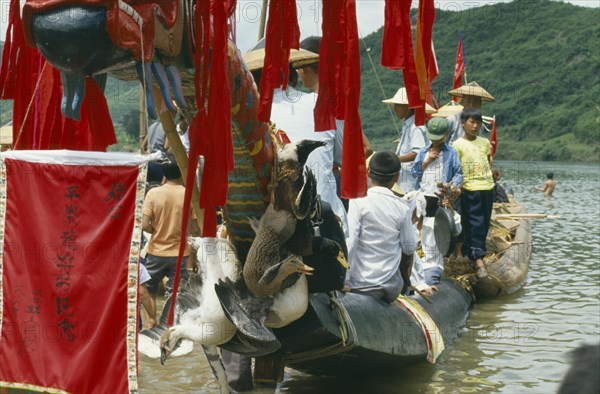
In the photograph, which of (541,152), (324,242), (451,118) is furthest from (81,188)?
(541,152)

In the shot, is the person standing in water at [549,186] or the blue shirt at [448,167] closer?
Result: the blue shirt at [448,167]

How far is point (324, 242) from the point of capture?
505 cm

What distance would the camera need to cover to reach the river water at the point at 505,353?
6645 mm

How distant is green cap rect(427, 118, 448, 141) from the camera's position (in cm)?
907

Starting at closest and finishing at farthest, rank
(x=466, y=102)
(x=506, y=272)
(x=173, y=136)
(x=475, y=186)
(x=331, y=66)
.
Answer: (x=331, y=66)
(x=173, y=136)
(x=475, y=186)
(x=506, y=272)
(x=466, y=102)

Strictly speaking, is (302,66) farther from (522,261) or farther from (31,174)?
(522,261)

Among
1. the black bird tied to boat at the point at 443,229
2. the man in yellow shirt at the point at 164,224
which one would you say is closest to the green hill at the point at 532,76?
the black bird tied to boat at the point at 443,229

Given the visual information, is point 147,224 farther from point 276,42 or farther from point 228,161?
point 276,42

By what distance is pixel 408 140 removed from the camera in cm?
995

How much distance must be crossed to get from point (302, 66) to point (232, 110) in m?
1.31

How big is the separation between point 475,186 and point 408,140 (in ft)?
3.04

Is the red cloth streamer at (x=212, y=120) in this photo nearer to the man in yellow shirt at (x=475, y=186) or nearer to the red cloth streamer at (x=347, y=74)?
the red cloth streamer at (x=347, y=74)

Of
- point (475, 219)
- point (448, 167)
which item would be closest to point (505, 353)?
point (448, 167)

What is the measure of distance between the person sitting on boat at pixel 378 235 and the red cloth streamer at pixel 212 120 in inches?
105
